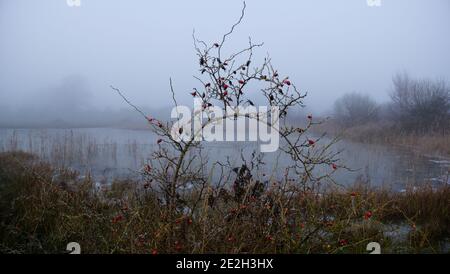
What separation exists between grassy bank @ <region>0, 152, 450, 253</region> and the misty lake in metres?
0.83

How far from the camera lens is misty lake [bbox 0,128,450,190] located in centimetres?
390

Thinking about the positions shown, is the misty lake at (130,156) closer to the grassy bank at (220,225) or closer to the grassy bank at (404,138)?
the grassy bank at (404,138)

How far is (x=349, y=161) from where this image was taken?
4109 mm

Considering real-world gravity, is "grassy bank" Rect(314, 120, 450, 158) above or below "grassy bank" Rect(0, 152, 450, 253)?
above

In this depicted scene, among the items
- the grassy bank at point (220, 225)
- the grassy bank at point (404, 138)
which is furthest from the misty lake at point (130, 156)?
the grassy bank at point (220, 225)

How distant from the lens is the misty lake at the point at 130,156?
154 inches

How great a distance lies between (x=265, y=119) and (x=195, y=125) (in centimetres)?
48

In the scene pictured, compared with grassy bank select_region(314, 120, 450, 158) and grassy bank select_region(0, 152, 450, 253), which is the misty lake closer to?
grassy bank select_region(314, 120, 450, 158)

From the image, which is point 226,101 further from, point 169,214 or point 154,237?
point 154,237

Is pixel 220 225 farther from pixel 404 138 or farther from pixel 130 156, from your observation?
pixel 404 138

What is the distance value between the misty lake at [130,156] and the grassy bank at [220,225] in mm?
831

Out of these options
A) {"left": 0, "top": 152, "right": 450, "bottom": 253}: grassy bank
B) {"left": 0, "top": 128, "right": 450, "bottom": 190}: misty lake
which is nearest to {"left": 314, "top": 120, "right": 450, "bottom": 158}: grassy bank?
{"left": 0, "top": 128, "right": 450, "bottom": 190}: misty lake
